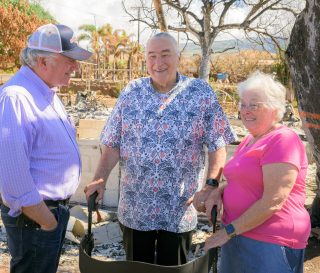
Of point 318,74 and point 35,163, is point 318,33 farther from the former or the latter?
point 35,163

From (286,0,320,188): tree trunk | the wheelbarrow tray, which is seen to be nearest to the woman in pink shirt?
the wheelbarrow tray

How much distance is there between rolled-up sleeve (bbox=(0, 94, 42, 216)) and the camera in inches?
81.9

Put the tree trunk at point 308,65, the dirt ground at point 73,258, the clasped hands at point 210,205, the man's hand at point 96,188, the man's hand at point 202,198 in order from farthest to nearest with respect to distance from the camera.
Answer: the dirt ground at point 73,258, the tree trunk at point 308,65, the man's hand at point 96,188, the man's hand at point 202,198, the clasped hands at point 210,205

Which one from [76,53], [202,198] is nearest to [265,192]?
[202,198]

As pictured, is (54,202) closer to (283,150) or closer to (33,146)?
(33,146)

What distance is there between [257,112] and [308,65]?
4.47 feet

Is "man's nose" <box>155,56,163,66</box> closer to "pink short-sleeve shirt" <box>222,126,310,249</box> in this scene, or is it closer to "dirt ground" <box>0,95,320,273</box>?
"pink short-sleeve shirt" <box>222,126,310,249</box>

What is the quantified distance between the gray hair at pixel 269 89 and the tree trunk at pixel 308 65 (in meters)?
1.17

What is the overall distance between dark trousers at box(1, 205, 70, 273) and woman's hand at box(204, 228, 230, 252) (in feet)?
2.79

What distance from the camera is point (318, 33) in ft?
10.5

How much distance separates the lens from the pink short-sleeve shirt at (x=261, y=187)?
208 cm

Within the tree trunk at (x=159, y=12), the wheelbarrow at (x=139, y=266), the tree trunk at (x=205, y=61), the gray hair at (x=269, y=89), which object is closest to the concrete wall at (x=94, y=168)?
the gray hair at (x=269, y=89)

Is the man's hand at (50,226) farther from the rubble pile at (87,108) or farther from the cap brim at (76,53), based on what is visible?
the rubble pile at (87,108)

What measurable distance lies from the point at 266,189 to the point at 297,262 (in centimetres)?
45
